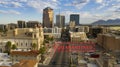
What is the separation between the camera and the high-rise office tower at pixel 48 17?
13238 centimetres


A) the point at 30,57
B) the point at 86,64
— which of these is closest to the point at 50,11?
the point at 30,57

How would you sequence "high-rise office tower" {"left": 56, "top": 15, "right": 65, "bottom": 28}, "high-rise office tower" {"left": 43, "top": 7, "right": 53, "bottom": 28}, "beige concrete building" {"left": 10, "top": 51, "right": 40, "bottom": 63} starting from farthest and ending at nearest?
"high-rise office tower" {"left": 56, "top": 15, "right": 65, "bottom": 28} → "high-rise office tower" {"left": 43, "top": 7, "right": 53, "bottom": 28} → "beige concrete building" {"left": 10, "top": 51, "right": 40, "bottom": 63}

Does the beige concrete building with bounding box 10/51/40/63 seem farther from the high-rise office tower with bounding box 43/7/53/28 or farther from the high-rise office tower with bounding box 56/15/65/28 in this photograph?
the high-rise office tower with bounding box 56/15/65/28

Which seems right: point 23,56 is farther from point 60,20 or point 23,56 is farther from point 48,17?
point 60,20

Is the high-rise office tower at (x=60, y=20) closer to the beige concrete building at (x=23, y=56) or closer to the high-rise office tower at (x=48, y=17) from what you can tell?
the high-rise office tower at (x=48, y=17)

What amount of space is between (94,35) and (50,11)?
114ft

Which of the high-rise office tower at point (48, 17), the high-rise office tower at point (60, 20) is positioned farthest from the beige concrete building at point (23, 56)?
the high-rise office tower at point (60, 20)

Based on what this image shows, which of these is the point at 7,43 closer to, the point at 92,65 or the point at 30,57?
the point at 30,57

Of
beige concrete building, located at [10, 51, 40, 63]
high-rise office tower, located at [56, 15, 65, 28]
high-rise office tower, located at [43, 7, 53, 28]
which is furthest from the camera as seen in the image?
high-rise office tower, located at [56, 15, 65, 28]

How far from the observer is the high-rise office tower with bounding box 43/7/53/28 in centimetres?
13238

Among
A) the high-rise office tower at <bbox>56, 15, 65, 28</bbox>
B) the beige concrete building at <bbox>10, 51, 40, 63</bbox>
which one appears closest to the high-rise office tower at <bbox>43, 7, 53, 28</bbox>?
the high-rise office tower at <bbox>56, 15, 65, 28</bbox>

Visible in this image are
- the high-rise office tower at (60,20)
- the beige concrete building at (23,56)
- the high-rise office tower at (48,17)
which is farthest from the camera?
the high-rise office tower at (60,20)

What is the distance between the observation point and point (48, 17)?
13625cm

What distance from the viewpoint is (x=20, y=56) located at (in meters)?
37.1
